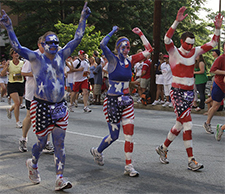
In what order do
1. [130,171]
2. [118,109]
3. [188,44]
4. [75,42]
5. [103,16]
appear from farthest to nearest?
[103,16] → [188,44] → [118,109] → [130,171] → [75,42]

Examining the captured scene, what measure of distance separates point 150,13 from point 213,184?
30.4m

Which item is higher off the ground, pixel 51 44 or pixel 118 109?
pixel 51 44

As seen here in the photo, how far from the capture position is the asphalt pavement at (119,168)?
4953 millimetres

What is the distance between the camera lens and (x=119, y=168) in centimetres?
597

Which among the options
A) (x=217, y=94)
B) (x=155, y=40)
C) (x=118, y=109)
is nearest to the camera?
(x=118, y=109)

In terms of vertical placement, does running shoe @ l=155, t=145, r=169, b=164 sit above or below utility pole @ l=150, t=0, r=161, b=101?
below

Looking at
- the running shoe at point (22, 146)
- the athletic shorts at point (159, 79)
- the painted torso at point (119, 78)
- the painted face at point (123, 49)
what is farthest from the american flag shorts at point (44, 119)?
the athletic shorts at point (159, 79)

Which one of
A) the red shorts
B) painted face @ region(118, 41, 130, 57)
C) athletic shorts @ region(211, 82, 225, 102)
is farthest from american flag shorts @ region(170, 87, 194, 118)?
the red shorts

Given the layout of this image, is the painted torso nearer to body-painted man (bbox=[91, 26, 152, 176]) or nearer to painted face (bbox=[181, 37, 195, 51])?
body-painted man (bbox=[91, 26, 152, 176])

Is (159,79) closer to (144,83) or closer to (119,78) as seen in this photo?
(144,83)

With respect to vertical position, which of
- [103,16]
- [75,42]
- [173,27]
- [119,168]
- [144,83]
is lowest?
[119,168]

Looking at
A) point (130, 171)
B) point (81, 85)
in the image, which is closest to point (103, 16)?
point (81, 85)

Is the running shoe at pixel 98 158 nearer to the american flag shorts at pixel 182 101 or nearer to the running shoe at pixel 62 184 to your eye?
the running shoe at pixel 62 184

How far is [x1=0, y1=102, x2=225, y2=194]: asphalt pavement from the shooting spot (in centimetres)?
495
